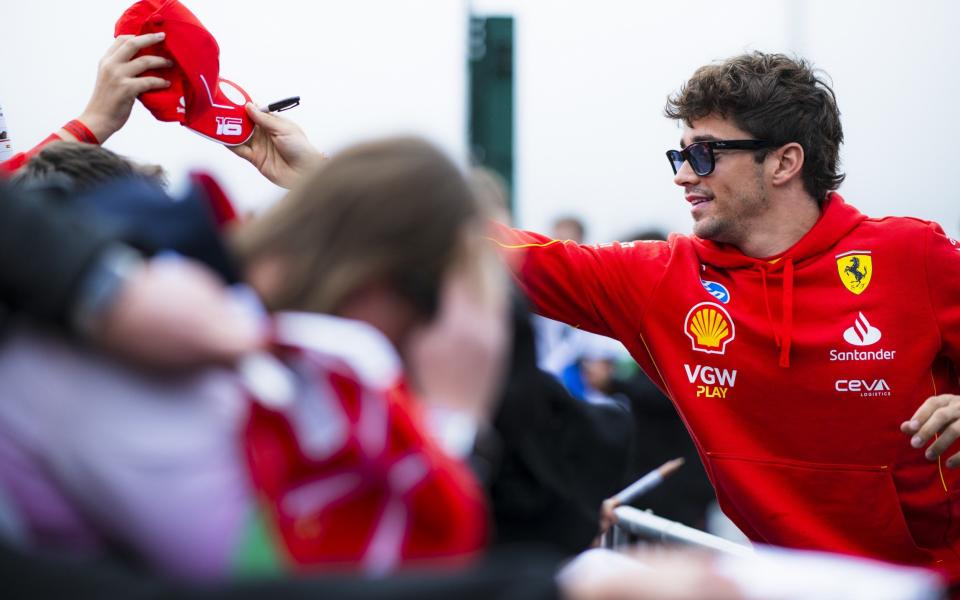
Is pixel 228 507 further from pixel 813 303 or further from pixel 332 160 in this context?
pixel 813 303

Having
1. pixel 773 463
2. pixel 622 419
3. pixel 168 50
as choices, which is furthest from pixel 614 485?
pixel 168 50

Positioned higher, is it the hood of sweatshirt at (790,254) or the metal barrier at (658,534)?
the hood of sweatshirt at (790,254)

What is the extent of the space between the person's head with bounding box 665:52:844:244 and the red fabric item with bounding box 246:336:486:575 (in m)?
2.37

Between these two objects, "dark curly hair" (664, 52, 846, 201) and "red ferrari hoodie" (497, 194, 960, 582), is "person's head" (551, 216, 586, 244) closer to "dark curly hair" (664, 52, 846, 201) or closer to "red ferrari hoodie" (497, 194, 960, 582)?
"dark curly hair" (664, 52, 846, 201)

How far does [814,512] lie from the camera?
9.87ft

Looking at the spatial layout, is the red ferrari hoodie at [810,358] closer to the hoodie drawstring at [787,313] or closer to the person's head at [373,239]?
the hoodie drawstring at [787,313]

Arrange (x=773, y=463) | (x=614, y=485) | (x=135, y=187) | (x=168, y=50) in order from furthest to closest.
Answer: (x=773, y=463)
(x=168, y=50)
(x=614, y=485)
(x=135, y=187)

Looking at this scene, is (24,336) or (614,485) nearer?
(24,336)

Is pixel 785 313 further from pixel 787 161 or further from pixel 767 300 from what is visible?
pixel 787 161

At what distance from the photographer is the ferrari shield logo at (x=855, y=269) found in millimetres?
3111

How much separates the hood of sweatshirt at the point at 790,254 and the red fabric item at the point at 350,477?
2.11 metres

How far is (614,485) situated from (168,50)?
1.74m

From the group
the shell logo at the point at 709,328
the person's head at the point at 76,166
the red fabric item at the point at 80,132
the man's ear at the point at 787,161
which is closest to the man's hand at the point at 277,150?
the red fabric item at the point at 80,132

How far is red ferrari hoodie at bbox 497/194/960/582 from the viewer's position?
298cm
